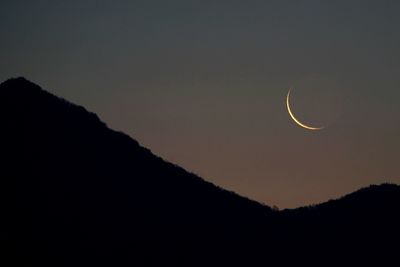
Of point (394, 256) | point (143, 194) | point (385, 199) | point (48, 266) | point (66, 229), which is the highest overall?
point (385, 199)

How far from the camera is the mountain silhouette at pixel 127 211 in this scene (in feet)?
230

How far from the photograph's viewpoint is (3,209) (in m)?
70.3

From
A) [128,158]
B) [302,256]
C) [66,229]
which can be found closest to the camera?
[66,229]

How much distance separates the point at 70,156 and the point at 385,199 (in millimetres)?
38352

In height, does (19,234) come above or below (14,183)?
below

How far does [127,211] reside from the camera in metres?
76.3

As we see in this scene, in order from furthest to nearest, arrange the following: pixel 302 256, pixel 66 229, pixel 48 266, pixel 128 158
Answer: pixel 128 158 < pixel 302 256 < pixel 66 229 < pixel 48 266

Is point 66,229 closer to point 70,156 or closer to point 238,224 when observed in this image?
point 70,156

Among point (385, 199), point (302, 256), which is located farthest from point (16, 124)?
point (385, 199)

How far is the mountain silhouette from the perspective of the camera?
70.1 meters

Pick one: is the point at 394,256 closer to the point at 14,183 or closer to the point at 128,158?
the point at 128,158

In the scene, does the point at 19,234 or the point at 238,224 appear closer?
the point at 19,234

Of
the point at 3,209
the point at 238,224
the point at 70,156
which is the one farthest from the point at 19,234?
the point at 238,224

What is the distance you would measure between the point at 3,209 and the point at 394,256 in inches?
1681
